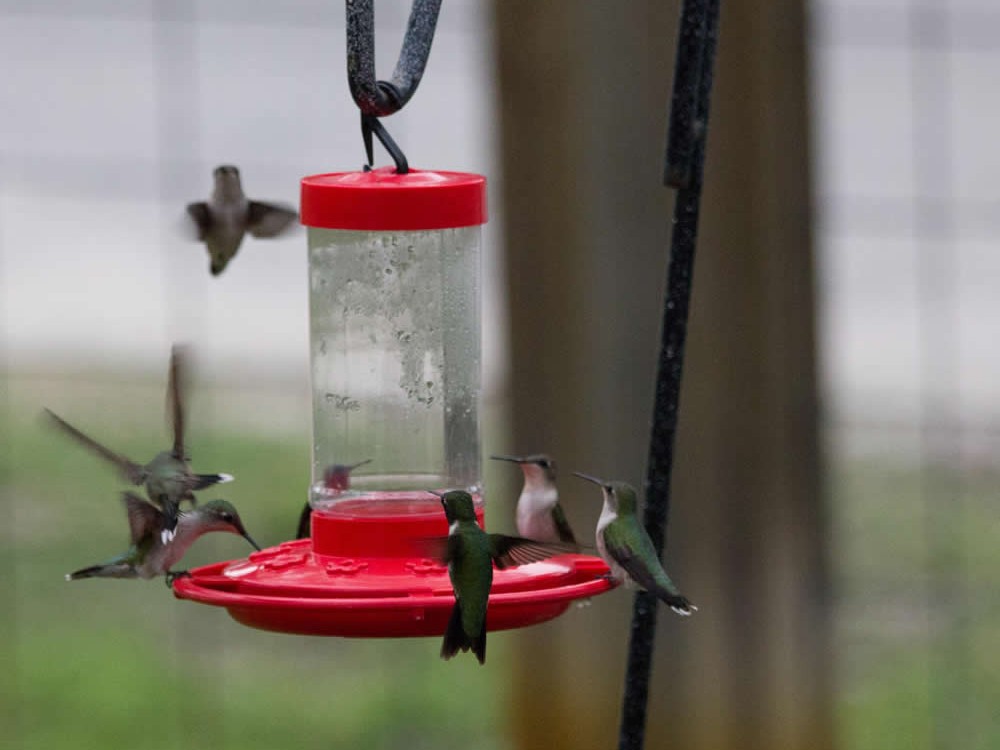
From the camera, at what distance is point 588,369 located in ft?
13.7

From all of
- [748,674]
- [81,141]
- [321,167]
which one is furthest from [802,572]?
[81,141]

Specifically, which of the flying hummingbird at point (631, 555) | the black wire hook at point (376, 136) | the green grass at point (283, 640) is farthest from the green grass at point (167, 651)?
the black wire hook at point (376, 136)

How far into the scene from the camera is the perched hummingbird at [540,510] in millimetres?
3518

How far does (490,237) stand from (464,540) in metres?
3.19

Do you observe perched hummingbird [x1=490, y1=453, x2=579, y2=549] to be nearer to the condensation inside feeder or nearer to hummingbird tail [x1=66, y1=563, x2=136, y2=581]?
the condensation inside feeder

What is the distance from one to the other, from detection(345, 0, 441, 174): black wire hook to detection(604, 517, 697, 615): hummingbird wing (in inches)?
32.5

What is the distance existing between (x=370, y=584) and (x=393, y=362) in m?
0.53

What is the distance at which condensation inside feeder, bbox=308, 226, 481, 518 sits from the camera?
3010 millimetres

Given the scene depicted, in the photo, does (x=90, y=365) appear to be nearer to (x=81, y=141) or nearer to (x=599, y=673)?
(x=81, y=141)

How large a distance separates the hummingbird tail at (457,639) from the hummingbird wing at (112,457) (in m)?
0.75

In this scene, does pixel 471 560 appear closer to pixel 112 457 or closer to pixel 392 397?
pixel 392 397

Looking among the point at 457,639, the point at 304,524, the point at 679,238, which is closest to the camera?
the point at 679,238

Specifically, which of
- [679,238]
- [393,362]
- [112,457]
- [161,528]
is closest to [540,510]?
[393,362]

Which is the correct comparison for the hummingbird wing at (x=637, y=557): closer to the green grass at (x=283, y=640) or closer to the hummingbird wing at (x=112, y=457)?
the hummingbird wing at (x=112, y=457)
